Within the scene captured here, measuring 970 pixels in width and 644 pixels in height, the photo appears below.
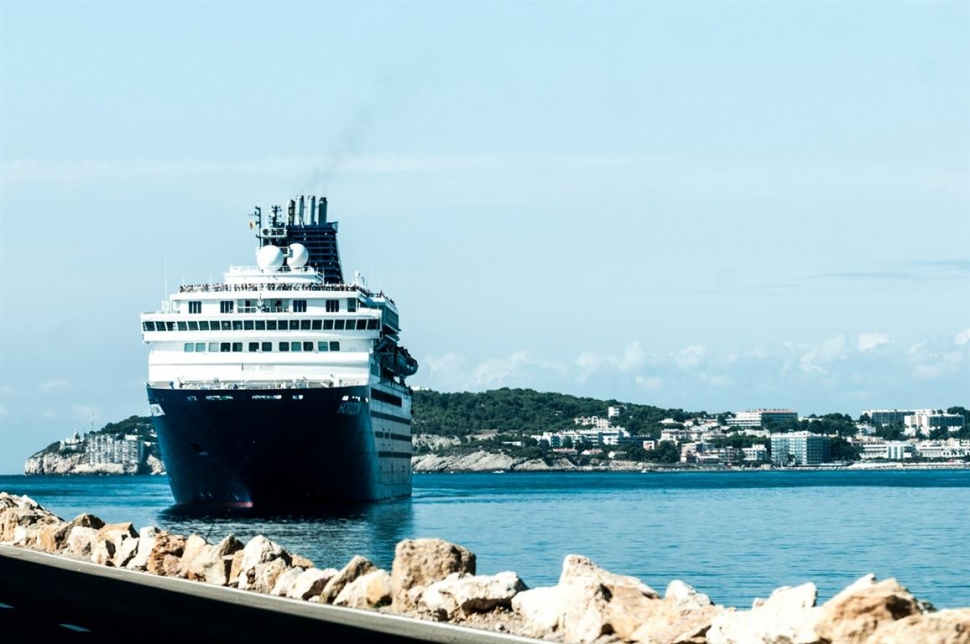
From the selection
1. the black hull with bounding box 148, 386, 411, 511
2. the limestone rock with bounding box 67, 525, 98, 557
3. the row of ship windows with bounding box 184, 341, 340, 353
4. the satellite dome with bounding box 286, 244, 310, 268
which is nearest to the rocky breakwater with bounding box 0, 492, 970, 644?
the limestone rock with bounding box 67, 525, 98, 557

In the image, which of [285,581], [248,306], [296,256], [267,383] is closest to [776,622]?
[285,581]

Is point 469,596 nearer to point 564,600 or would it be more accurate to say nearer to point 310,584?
point 564,600

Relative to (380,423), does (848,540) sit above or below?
below

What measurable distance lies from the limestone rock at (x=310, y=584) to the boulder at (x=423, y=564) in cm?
105

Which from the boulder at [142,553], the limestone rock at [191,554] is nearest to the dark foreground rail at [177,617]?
the limestone rock at [191,554]

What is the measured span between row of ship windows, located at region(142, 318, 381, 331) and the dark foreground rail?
42.9 metres

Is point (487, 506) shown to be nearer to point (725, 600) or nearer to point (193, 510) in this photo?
point (193, 510)

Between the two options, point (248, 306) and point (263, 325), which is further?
point (248, 306)

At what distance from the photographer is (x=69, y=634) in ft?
49.1

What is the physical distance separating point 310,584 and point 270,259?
180 feet

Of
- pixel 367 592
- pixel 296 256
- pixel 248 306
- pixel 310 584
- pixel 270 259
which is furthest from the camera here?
pixel 296 256

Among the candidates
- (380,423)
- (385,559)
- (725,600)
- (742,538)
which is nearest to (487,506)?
(380,423)

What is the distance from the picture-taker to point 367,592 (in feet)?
62.4

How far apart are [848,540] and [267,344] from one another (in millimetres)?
26315
